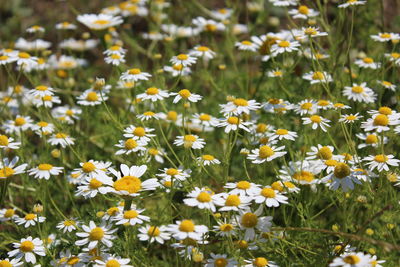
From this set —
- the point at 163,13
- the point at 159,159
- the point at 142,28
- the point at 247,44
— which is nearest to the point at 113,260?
the point at 159,159

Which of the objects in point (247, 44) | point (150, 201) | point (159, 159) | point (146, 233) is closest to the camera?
point (146, 233)

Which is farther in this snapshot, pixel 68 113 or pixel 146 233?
pixel 68 113

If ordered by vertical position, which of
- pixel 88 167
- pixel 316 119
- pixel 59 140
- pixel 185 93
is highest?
pixel 185 93

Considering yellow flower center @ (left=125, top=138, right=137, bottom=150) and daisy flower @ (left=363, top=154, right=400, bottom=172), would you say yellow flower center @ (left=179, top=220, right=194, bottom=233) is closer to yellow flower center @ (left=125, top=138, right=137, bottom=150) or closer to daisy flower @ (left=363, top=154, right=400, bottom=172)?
yellow flower center @ (left=125, top=138, right=137, bottom=150)

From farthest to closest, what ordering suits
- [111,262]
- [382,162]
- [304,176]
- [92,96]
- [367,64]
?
[367,64] → [92,96] → [304,176] → [382,162] → [111,262]

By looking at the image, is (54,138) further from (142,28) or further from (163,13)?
(142,28)

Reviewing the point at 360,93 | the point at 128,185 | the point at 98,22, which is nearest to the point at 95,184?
the point at 128,185

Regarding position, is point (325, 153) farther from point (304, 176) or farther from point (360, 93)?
point (360, 93)
